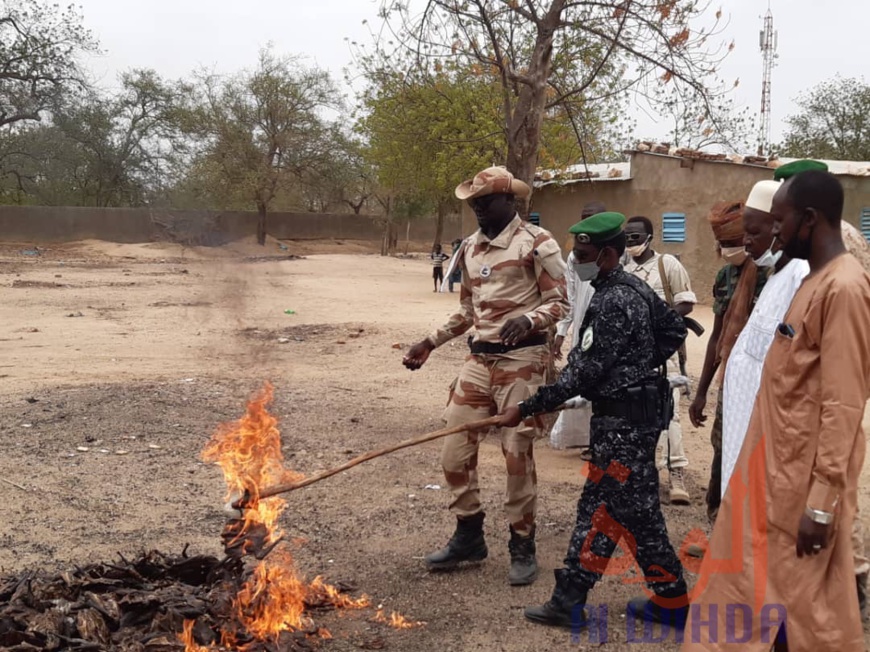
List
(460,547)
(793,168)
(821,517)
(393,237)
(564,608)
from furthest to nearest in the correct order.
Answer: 1. (393,237)
2. (460,547)
3. (793,168)
4. (564,608)
5. (821,517)

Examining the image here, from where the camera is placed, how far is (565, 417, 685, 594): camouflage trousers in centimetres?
339

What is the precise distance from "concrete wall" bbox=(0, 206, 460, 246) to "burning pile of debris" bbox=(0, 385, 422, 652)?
16.5m

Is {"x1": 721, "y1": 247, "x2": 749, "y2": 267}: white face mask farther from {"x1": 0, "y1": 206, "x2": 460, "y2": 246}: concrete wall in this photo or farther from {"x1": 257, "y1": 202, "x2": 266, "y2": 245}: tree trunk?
{"x1": 257, "y1": 202, "x2": 266, "y2": 245}: tree trunk

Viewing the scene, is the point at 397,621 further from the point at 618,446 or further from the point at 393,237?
the point at 393,237

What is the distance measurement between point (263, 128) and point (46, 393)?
30.3 metres

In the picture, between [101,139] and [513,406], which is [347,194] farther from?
[513,406]

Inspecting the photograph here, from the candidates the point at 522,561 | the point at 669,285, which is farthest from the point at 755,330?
the point at 669,285

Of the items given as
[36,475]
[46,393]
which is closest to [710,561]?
[36,475]

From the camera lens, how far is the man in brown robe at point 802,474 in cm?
241

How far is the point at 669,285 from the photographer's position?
556 cm

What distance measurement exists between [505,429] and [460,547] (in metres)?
0.68

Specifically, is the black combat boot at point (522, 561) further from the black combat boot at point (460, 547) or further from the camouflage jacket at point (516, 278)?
the camouflage jacket at point (516, 278)

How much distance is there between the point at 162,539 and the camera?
4438 millimetres

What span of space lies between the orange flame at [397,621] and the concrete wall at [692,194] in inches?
557
